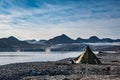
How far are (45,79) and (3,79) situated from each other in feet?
13.7

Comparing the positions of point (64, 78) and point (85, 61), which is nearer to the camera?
point (64, 78)

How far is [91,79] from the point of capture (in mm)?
27984

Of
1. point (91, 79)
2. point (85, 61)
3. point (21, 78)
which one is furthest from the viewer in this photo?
point (85, 61)

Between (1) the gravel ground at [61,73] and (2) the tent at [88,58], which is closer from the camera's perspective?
(1) the gravel ground at [61,73]

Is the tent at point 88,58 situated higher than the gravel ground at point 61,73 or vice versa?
the tent at point 88,58

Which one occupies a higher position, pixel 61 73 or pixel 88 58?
pixel 88 58

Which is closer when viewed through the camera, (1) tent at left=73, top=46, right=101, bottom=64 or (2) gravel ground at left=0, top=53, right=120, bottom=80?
(2) gravel ground at left=0, top=53, right=120, bottom=80

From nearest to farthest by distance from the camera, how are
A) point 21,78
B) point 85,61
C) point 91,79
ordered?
point 91,79 → point 21,78 → point 85,61

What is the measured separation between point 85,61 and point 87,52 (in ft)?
4.96

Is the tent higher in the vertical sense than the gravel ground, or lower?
higher

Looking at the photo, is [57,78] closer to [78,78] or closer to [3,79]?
[78,78]

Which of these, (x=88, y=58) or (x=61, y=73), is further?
(x=88, y=58)

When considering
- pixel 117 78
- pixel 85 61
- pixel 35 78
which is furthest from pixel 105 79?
pixel 85 61

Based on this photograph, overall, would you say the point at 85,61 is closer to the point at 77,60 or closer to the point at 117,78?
the point at 77,60
